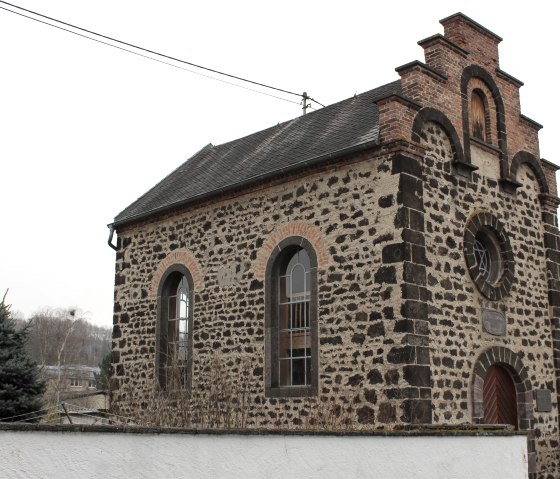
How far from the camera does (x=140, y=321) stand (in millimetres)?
17969

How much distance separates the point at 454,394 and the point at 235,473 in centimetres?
694

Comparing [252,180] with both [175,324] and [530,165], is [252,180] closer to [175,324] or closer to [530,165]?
[175,324]


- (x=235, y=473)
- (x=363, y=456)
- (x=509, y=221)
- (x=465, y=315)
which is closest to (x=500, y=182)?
(x=509, y=221)

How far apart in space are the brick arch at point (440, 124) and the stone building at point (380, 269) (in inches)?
1.6

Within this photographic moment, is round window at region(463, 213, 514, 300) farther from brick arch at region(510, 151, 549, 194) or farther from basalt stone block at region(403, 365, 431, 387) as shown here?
basalt stone block at region(403, 365, 431, 387)

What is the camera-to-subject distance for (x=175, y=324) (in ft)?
57.0

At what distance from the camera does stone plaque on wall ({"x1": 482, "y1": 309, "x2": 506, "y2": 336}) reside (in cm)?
1393

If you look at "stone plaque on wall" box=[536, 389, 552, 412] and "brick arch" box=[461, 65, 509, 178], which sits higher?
"brick arch" box=[461, 65, 509, 178]

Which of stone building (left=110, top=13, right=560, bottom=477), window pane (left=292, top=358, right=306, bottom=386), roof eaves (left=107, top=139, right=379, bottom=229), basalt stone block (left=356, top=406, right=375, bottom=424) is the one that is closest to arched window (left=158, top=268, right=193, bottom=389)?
stone building (left=110, top=13, right=560, bottom=477)

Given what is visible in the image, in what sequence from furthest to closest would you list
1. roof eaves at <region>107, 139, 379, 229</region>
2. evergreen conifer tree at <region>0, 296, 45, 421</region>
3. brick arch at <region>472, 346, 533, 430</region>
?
evergreen conifer tree at <region>0, 296, 45, 421</region> → brick arch at <region>472, 346, 533, 430</region> → roof eaves at <region>107, 139, 379, 229</region>

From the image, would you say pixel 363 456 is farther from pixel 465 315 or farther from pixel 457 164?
pixel 457 164

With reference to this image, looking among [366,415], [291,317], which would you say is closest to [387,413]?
[366,415]

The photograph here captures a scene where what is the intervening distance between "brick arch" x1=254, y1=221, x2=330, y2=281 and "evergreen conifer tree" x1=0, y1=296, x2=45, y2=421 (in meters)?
5.66

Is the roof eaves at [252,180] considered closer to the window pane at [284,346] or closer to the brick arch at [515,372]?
the window pane at [284,346]
